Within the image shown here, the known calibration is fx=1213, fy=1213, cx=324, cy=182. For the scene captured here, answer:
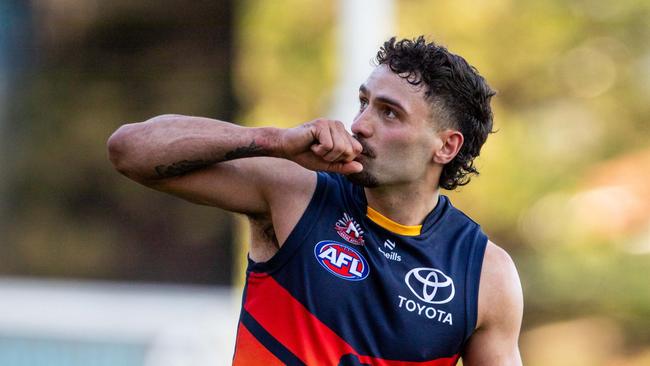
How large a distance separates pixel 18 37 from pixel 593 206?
8.98m

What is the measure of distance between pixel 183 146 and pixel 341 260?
2.66 ft

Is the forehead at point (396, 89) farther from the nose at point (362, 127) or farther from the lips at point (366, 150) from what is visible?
the lips at point (366, 150)

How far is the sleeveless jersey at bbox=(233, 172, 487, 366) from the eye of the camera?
498 cm

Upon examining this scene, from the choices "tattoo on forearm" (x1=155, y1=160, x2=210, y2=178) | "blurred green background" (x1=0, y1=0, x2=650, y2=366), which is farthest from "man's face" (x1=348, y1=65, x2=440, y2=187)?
"blurred green background" (x1=0, y1=0, x2=650, y2=366)

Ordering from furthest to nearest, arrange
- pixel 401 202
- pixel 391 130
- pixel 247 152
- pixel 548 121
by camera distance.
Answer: pixel 548 121
pixel 401 202
pixel 391 130
pixel 247 152

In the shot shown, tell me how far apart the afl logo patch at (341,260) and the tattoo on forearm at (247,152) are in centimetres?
47

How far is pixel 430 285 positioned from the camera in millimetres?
5117

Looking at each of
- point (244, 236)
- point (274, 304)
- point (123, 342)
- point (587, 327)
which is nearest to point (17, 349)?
point (123, 342)

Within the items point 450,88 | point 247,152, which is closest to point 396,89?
point 450,88

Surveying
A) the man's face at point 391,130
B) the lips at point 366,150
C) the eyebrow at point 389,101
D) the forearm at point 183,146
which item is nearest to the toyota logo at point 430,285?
the man's face at point 391,130

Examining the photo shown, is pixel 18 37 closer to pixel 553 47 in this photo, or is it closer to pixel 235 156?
pixel 553 47

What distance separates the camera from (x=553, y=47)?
1490cm

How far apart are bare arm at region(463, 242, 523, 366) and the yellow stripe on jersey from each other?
1.13 ft

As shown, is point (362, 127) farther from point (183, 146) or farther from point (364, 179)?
point (183, 146)
